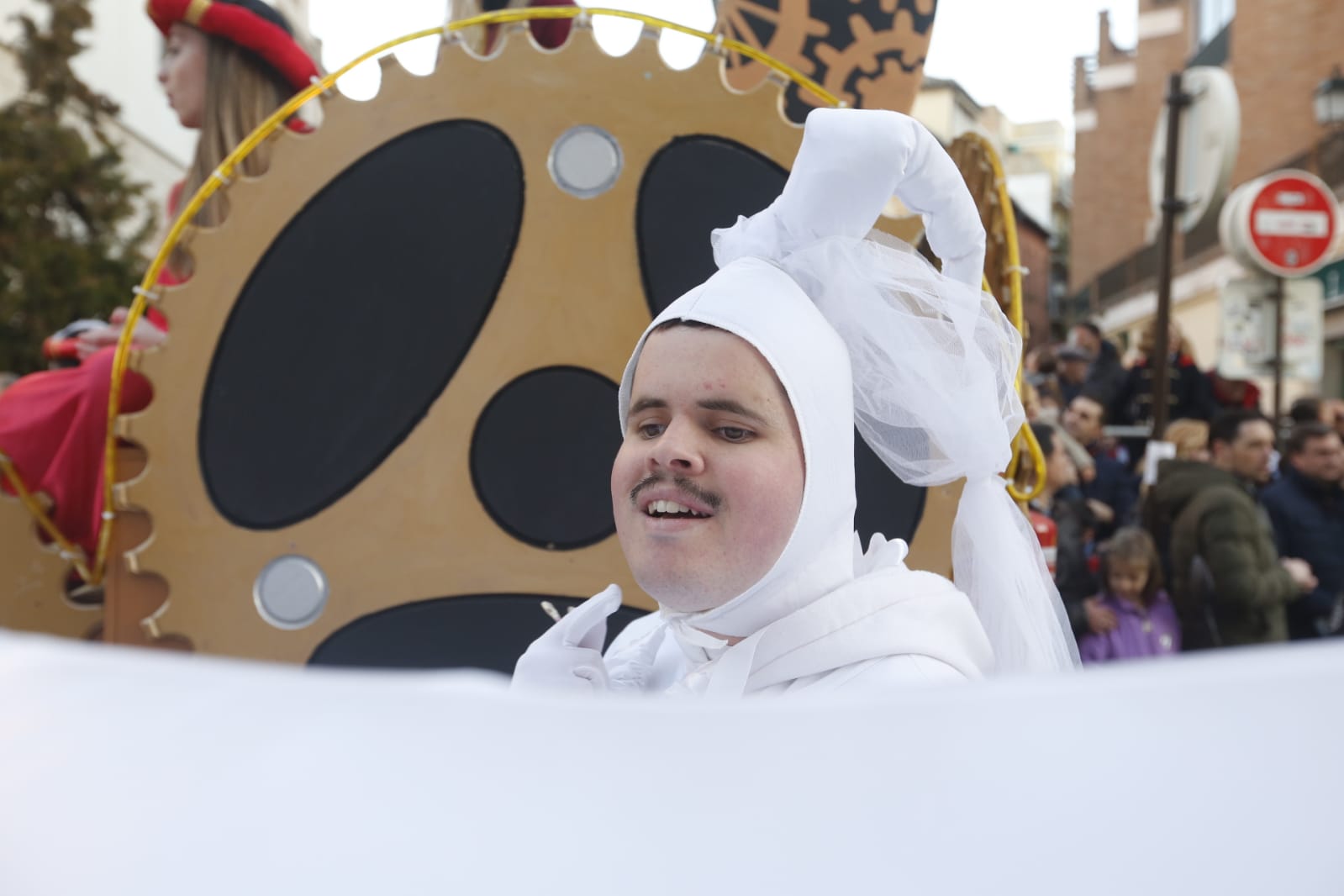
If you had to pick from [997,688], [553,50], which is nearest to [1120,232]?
[553,50]

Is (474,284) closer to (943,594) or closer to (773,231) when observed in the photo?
(773,231)

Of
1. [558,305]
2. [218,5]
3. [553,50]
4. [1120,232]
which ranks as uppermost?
[1120,232]

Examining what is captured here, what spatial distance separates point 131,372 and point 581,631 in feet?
3.79

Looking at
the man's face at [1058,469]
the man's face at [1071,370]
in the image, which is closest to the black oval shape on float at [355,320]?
the man's face at [1058,469]

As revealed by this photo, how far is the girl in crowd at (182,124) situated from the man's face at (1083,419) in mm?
3004

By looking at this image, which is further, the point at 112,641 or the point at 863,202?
the point at 112,641

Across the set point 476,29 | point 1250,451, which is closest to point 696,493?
point 476,29

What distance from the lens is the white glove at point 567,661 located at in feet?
4.10

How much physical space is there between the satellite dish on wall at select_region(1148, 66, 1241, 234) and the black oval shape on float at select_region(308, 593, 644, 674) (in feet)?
12.0

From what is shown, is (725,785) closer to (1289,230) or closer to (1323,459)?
(1323,459)

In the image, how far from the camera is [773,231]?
4.35 feet

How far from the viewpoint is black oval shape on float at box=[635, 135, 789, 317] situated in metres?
1.91

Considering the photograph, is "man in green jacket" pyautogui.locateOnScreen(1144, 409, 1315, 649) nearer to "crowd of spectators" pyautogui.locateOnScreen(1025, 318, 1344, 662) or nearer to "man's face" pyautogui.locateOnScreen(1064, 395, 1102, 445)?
"crowd of spectators" pyautogui.locateOnScreen(1025, 318, 1344, 662)

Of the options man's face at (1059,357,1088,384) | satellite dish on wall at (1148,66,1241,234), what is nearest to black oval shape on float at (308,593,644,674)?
satellite dish on wall at (1148,66,1241,234)
